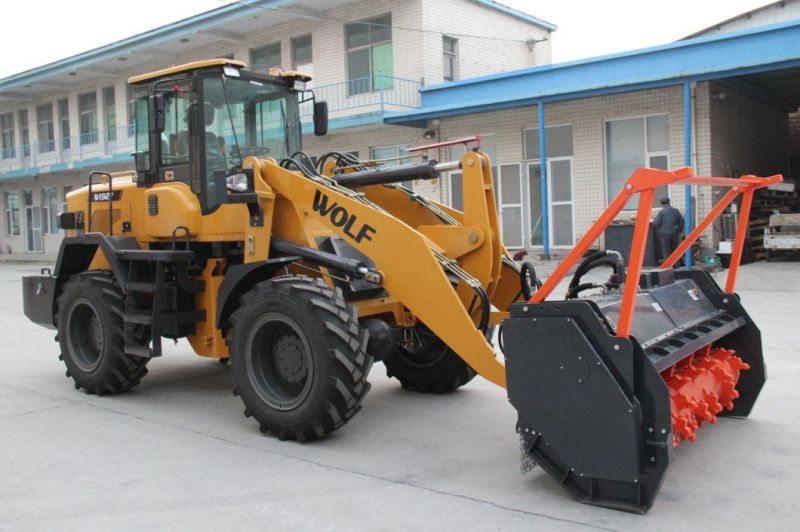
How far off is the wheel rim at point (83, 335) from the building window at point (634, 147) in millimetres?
13764

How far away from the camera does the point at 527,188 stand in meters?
20.7

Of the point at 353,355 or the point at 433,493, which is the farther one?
the point at 353,355

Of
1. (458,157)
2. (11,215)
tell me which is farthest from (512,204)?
(11,215)

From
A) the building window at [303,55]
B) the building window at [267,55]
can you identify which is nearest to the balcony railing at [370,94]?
the building window at [303,55]

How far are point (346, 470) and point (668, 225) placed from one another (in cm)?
1301

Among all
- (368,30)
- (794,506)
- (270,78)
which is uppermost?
(368,30)

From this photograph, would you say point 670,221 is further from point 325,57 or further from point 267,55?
point 267,55

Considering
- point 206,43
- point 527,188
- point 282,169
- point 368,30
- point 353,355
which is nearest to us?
point 353,355

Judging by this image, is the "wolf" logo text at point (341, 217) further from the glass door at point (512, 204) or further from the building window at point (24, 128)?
the building window at point (24, 128)

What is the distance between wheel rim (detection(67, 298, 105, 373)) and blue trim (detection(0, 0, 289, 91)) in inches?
679

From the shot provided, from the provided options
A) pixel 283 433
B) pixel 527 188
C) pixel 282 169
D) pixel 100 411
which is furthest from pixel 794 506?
pixel 527 188

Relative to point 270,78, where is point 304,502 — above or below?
below

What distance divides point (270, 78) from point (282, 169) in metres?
1.31

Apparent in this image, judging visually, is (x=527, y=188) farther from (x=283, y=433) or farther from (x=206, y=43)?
(x=283, y=433)
